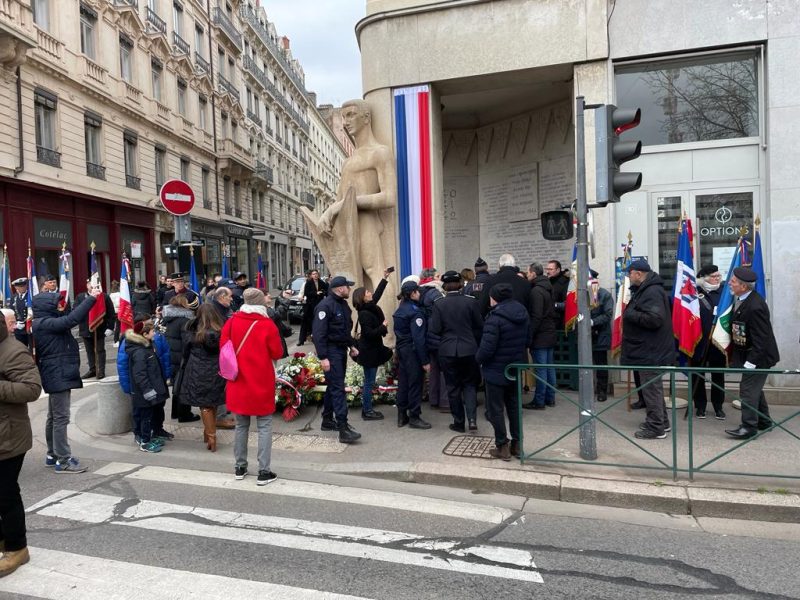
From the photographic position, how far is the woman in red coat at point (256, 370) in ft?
17.1

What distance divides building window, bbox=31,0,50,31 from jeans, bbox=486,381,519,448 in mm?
20997

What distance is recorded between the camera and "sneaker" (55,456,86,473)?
18.5ft

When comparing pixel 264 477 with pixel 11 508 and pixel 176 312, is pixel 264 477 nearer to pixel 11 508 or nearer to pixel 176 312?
pixel 11 508

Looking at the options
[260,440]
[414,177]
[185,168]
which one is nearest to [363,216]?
[414,177]

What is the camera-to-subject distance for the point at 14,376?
11.7ft

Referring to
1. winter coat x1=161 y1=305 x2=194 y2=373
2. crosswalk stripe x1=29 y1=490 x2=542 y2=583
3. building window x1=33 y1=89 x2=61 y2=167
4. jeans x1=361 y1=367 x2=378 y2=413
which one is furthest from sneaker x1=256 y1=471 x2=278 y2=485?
building window x1=33 y1=89 x2=61 y2=167

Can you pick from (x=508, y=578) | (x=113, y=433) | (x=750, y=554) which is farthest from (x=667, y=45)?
(x=113, y=433)

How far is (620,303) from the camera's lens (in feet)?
24.2

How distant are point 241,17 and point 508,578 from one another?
4388 centimetres

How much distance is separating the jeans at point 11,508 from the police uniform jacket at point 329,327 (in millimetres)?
3049

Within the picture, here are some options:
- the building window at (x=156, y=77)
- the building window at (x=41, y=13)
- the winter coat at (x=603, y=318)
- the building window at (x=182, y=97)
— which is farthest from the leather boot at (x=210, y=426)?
the building window at (x=182, y=97)

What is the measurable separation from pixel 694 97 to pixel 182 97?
95.1 ft

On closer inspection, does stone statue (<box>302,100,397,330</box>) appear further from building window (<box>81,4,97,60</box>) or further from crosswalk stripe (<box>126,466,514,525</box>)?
building window (<box>81,4,97,60</box>)

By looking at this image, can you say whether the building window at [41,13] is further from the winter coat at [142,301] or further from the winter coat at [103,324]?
the winter coat at [103,324]
